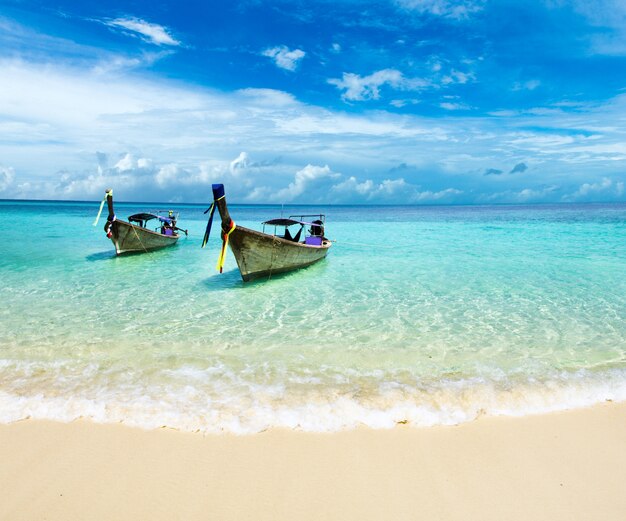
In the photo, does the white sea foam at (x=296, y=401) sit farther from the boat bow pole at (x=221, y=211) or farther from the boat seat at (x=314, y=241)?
the boat seat at (x=314, y=241)

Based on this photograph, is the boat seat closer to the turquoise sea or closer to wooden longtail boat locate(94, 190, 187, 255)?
the turquoise sea

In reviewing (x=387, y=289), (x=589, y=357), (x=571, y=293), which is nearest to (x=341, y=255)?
(x=387, y=289)

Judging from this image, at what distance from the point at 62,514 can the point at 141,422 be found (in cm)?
151

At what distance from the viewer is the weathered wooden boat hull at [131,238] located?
19381mm

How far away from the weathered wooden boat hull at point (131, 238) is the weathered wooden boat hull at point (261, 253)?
918 centimetres

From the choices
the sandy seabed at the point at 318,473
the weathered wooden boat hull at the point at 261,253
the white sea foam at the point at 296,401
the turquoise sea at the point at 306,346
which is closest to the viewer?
the sandy seabed at the point at 318,473

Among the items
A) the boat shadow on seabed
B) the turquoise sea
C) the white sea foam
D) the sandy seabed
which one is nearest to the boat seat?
the boat shadow on seabed

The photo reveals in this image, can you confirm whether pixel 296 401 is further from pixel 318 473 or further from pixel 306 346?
pixel 306 346

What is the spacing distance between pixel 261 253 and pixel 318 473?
10.0m

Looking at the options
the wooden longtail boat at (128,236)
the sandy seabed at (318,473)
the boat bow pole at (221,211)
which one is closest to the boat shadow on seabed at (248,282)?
the boat bow pole at (221,211)

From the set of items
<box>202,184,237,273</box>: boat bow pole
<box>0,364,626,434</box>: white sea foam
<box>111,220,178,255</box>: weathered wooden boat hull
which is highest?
<box>202,184,237,273</box>: boat bow pole

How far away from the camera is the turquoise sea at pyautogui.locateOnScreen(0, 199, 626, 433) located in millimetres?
5535

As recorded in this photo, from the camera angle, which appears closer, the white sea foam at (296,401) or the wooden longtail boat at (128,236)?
the white sea foam at (296,401)

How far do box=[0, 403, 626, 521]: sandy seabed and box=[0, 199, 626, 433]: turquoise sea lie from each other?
0.38m
